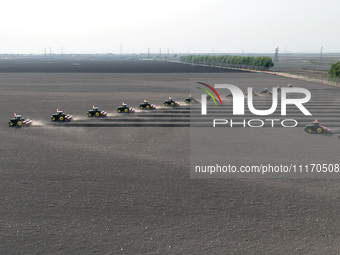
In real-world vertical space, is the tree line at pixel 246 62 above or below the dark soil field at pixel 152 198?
above

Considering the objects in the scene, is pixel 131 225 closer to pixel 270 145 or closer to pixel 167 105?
pixel 270 145

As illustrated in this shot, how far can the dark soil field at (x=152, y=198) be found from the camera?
14047 mm

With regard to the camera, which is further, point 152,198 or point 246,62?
point 246,62

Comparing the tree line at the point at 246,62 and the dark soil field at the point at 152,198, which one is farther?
the tree line at the point at 246,62

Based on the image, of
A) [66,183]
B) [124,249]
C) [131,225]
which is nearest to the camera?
[124,249]

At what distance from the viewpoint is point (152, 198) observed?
1805 centimetres

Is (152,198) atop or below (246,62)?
below

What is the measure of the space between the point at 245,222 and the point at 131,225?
510 centimetres

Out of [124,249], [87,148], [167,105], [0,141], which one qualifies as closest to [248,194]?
[124,249]

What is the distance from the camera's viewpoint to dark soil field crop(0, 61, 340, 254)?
14.0m

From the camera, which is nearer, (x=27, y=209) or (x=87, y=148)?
(x=27, y=209)

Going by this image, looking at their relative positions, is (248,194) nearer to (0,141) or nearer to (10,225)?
(10,225)

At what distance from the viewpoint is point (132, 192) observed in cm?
1878

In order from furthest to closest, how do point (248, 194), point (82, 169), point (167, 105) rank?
point (167, 105), point (82, 169), point (248, 194)
